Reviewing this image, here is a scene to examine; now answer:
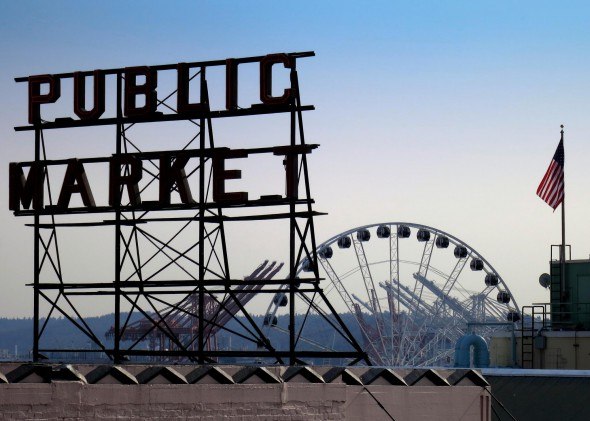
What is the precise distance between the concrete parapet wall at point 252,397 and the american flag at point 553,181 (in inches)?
1068

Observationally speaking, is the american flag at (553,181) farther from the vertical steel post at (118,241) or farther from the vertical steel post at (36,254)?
the vertical steel post at (36,254)

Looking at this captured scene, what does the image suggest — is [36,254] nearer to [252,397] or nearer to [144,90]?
[144,90]

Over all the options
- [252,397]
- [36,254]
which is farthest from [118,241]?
[252,397]

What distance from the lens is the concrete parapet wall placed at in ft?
62.5

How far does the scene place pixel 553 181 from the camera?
5491 centimetres

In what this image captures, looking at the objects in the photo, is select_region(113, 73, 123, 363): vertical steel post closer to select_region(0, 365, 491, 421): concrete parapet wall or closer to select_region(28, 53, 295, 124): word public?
select_region(28, 53, 295, 124): word public

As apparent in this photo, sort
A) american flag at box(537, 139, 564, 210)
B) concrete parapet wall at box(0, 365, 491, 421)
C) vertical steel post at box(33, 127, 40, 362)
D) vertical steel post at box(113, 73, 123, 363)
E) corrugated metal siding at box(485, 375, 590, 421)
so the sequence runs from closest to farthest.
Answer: concrete parapet wall at box(0, 365, 491, 421) < corrugated metal siding at box(485, 375, 590, 421) < vertical steel post at box(113, 73, 123, 363) < vertical steel post at box(33, 127, 40, 362) < american flag at box(537, 139, 564, 210)

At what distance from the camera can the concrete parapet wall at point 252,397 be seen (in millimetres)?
19062

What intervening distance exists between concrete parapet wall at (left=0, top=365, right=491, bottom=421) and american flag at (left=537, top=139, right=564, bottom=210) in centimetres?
2713

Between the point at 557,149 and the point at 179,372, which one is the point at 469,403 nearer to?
the point at 179,372

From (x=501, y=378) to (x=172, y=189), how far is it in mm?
11606

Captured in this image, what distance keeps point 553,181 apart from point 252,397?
3482 centimetres

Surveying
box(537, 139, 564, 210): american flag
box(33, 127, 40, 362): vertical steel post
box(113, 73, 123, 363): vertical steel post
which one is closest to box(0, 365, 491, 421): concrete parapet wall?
box(113, 73, 123, 363): vertical steel post

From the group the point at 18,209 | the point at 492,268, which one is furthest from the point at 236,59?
the point at 492,268
